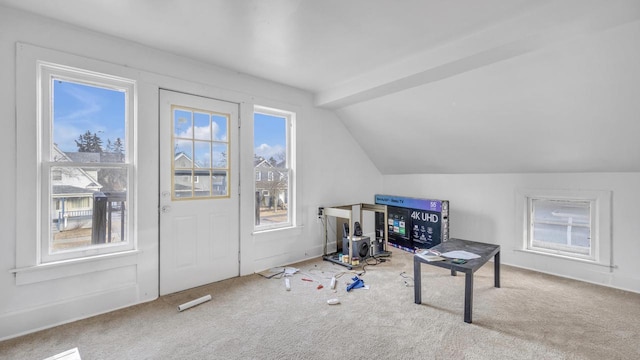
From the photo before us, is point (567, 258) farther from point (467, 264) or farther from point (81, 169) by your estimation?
point (81, 169)

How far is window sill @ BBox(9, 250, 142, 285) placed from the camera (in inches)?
87.9

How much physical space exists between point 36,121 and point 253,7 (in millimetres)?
1969

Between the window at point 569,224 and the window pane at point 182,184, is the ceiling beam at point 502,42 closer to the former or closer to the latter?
the window at point 569,224

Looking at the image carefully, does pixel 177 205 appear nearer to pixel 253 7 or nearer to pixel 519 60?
pixel 253 7

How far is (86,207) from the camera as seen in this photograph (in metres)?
2.58

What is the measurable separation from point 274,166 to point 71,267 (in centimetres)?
230

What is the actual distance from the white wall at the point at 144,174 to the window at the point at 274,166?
0.14 metres

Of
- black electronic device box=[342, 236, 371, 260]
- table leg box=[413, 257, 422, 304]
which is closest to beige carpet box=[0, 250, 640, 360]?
table leg box=[413, 257, 422, 304]

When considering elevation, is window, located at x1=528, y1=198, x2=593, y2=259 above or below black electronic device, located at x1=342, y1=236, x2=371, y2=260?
above

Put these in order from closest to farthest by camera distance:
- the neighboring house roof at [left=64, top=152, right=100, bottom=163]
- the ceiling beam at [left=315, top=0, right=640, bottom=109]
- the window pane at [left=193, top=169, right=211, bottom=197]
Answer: the ceiling beam at [left=315, top=0, right=640, bottom=109] < the neighboring house roof at [left=64, top=152, right=100, bottom=163] < the window pane at [left=193, top=169, right=211, bottom=197]

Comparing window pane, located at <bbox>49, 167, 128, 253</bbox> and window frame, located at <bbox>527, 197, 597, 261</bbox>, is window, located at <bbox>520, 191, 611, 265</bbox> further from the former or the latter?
window pane, located at <bbox>49, 167, 128, 253</bbox>

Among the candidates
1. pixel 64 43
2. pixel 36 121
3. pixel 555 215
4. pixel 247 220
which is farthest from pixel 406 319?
pixel 64 43

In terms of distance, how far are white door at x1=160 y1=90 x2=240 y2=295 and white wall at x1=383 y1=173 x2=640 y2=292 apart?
119 inches

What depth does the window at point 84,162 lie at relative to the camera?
238 centimetres
